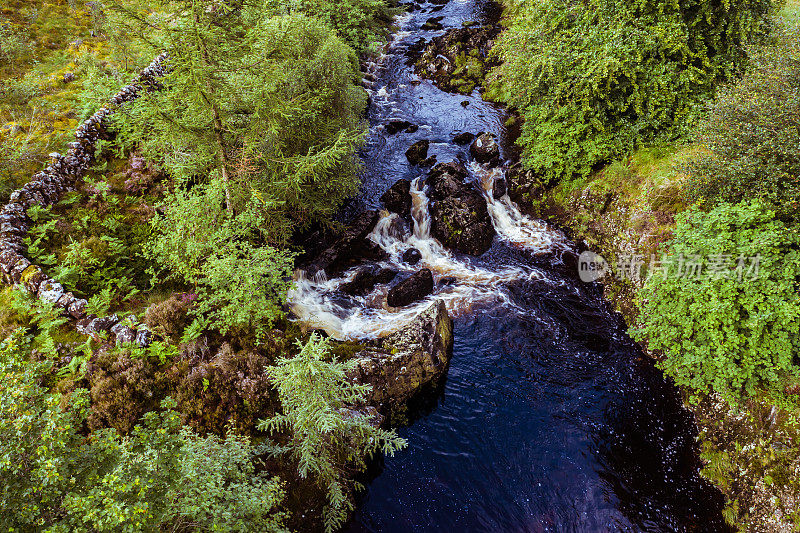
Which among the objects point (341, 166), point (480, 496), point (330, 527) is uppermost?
point (341, 166)

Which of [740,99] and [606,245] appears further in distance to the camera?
[606,245]

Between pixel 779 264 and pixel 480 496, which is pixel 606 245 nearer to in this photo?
pixel 779 264

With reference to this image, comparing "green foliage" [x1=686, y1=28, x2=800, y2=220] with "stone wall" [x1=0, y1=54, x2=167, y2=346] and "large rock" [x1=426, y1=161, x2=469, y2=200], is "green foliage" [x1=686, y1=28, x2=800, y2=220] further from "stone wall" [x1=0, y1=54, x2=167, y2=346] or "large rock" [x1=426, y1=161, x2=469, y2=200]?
"stone wall" [x1=0, y1=54, x2=167, y2=346]

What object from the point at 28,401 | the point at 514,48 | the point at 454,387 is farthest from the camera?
the point at 514,48

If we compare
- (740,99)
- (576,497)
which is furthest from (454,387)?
(740,99)

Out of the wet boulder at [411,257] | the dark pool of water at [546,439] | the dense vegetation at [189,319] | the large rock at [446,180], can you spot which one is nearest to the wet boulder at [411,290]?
the wet boulder at [411,257]

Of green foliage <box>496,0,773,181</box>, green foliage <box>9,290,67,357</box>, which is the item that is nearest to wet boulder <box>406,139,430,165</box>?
green foliage <box>496,0,773,181</box>
